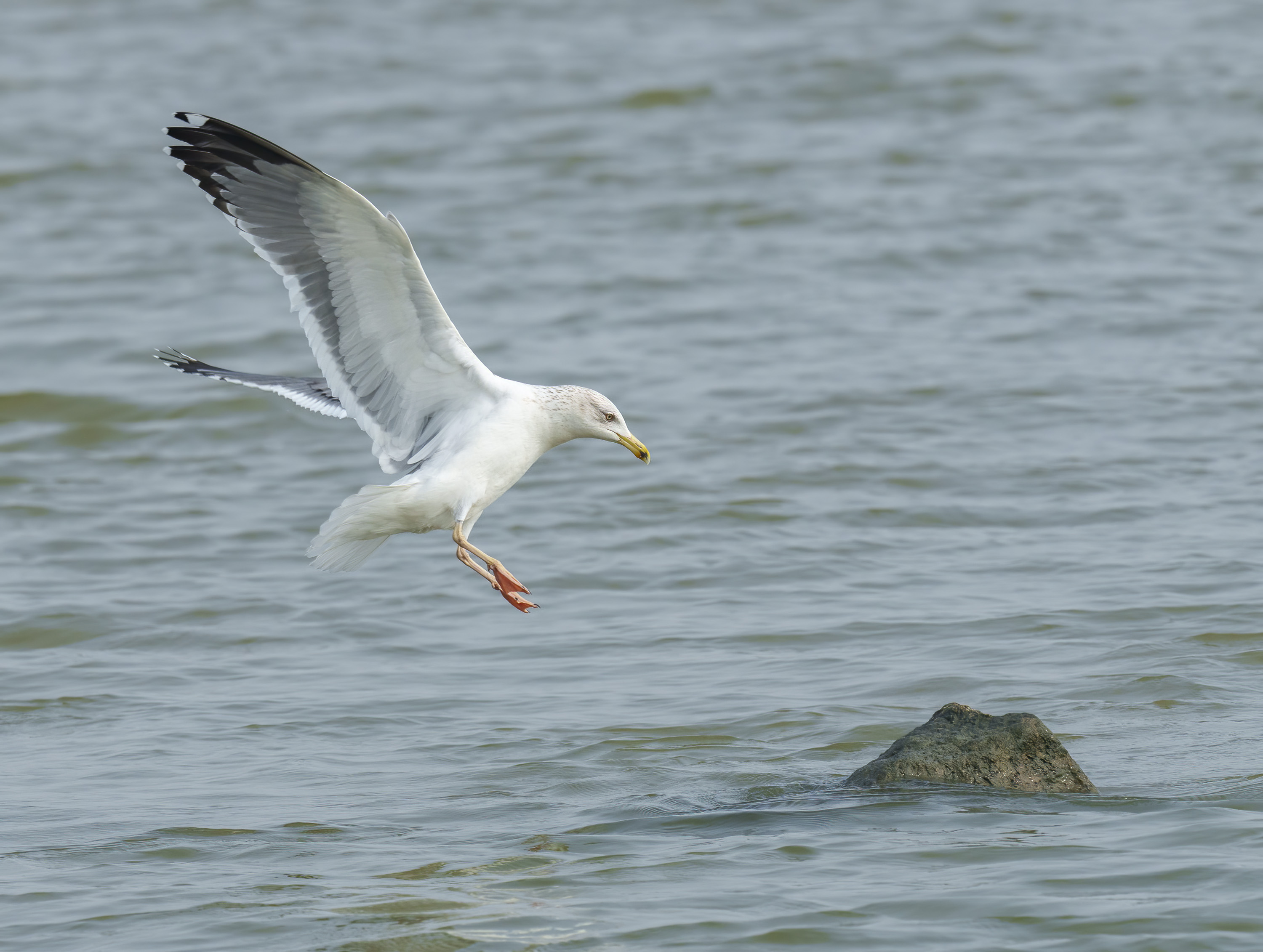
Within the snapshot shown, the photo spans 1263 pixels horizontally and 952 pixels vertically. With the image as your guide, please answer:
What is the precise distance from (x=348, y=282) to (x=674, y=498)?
459 centimetres

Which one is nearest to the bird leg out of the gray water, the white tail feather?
the white tail feather

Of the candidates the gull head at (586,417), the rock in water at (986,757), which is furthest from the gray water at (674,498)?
the gull head at (586,417)

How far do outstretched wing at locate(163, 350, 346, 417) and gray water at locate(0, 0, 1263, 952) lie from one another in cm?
137

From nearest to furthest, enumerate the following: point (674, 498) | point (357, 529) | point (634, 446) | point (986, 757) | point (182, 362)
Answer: point (986, 757)
point (357, 529)
point (634, 446)
point (182, 362)
point (674, 498)

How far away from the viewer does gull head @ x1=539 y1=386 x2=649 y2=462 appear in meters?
7.18

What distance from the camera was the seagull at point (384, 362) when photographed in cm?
689

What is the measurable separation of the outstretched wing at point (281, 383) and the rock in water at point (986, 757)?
112 inches

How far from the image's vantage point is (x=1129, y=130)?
63.9 ft

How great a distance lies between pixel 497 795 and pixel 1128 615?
11.2ft

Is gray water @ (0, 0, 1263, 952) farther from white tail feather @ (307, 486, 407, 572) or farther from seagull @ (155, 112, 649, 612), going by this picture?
seagull @ (155, 112, 649, 612)

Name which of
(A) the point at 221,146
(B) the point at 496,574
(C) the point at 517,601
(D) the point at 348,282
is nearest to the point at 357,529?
(B) the point at 496,574

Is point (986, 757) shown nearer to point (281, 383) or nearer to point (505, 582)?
point (505, 582)

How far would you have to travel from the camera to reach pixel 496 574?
23.2 feet

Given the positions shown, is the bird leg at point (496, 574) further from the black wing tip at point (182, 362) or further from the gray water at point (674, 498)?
the black wing tip at point (182, 362)
